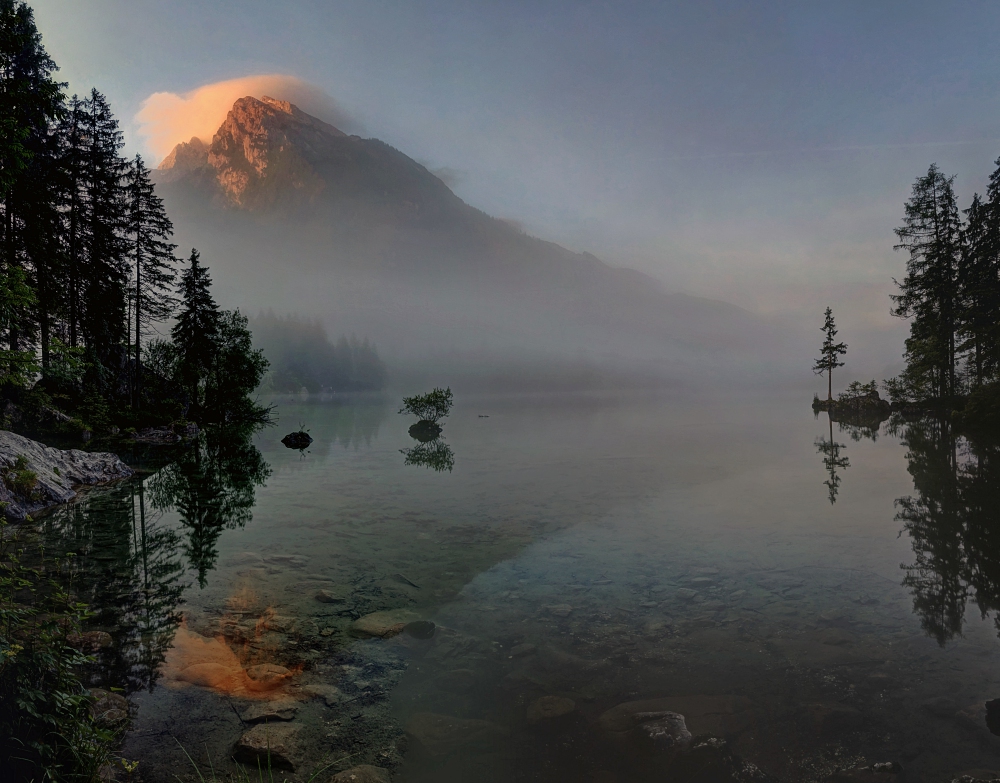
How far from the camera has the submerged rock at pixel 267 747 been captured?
5.24 m

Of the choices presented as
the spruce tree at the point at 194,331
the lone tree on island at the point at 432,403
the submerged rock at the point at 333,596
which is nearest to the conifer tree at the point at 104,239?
the spruce tree at the point at 194,331

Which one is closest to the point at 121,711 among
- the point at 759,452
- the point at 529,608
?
the point at 529,608

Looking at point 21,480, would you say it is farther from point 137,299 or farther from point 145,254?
point 145,254

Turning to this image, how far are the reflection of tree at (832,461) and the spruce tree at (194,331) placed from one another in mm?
53498

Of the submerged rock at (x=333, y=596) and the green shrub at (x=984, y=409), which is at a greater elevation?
the green shrub at (x=984, y=409)

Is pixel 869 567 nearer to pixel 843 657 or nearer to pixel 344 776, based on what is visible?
pixel 843 657

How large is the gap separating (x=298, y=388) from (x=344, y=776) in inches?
7906

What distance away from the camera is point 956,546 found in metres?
12.8

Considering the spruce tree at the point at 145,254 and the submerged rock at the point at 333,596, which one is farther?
the spruce tree at the point at 145,254

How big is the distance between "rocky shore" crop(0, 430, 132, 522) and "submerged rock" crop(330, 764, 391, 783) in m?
14.5

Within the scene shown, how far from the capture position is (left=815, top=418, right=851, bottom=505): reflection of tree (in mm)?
21358

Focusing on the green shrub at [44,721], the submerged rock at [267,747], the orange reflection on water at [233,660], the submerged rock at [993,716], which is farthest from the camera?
the orange reflection on water at [233,660]

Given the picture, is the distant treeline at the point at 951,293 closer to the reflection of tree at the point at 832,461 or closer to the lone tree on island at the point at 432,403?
the reflection of tree at the point at 832,461

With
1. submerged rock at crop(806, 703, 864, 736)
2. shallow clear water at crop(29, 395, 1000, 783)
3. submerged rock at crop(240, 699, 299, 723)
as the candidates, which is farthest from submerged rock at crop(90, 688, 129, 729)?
submerged rock at crop(806, 703, 864, 736)
